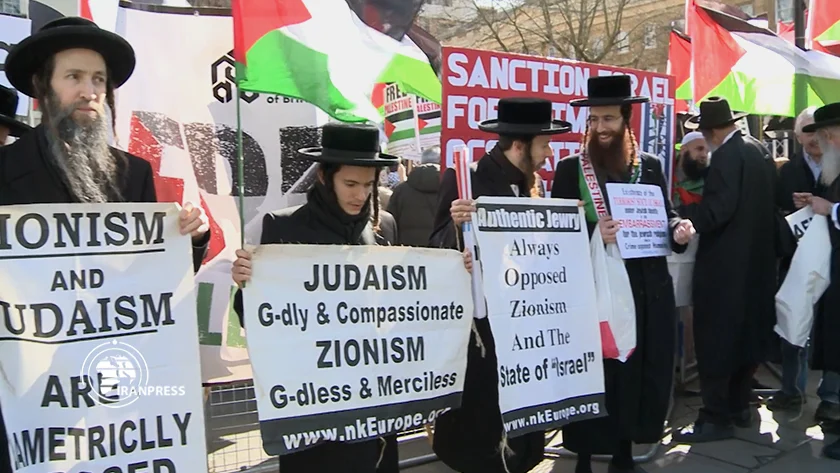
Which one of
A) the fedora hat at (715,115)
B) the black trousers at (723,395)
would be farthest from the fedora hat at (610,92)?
the black trousers at (723,395)

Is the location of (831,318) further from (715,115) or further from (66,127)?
(66,127)

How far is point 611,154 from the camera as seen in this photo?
3.88m

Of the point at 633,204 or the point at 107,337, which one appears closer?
the point at 107,337

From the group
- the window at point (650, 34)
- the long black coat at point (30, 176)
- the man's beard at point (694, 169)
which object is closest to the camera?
the long black coat at point (30, 176)

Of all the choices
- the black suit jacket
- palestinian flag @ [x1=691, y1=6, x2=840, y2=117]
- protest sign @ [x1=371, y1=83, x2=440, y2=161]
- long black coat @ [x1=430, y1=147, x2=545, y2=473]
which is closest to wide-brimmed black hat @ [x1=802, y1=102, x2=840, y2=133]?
palestinian flag @ [x1=691, y1=6, x2=840, y2=117]

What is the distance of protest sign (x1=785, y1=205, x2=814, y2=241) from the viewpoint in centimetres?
465

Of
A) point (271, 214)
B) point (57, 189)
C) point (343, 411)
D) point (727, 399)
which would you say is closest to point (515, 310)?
point (343, 411)

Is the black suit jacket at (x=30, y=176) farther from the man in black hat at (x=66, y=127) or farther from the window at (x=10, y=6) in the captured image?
the window at (x=10, y=6)

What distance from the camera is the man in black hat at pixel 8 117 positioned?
312 centimetres

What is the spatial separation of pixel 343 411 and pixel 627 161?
6.96 ft

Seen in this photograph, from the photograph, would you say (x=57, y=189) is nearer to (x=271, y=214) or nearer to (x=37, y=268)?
(x=37, y=268)

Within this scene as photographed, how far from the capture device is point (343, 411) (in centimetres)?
276

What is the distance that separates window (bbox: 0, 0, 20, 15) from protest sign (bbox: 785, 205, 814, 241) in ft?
15.5

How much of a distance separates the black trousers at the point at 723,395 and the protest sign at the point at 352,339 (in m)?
2.49
